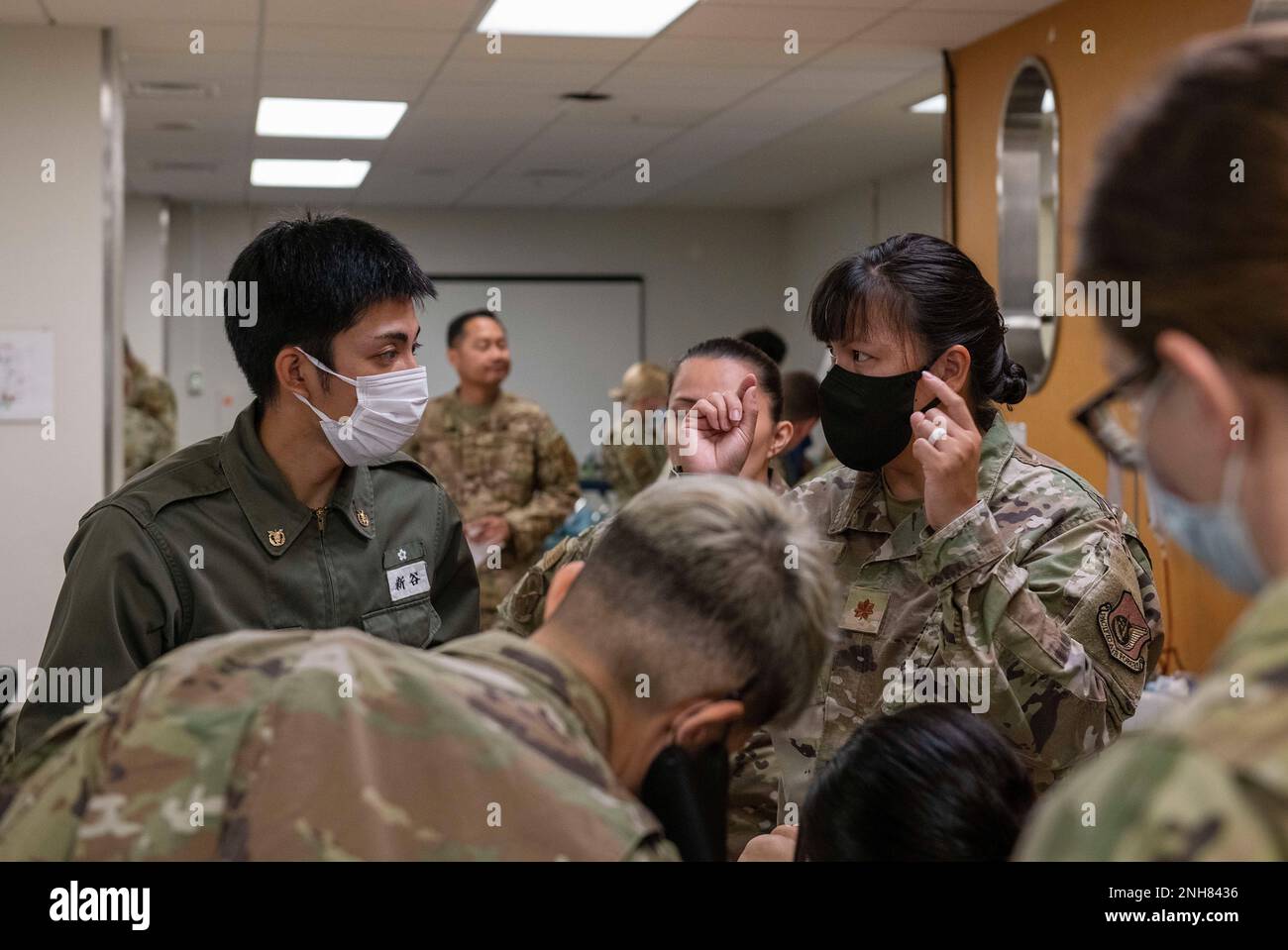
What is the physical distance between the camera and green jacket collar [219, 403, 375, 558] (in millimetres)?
2092

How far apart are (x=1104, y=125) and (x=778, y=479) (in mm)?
1968

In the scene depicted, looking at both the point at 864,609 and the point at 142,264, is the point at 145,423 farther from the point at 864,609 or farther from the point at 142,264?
the point at 864,609

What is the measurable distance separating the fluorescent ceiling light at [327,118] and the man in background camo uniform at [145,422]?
1.56 m

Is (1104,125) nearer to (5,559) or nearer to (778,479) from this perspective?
(778,479)

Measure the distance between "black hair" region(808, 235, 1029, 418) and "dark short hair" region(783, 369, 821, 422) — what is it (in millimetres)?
2745

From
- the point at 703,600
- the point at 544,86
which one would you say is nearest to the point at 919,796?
the point at 703,600

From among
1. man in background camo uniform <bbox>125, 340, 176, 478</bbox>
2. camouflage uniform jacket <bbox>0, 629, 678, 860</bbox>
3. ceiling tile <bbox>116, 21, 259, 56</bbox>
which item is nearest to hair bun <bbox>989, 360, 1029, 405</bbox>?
camouflage uniform jacket <bbox>0, 629, 678, 860</bbox>

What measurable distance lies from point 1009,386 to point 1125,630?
1.45ft

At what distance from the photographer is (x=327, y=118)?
299 inches

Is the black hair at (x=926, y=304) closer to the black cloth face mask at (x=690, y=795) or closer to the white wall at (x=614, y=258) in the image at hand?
the black cloth face mask at (x=690, y=795)

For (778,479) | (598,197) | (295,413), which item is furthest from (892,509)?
(598,197)

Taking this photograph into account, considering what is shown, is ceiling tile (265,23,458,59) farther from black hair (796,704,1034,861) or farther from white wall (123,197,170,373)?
white wall (123,197,170,373)

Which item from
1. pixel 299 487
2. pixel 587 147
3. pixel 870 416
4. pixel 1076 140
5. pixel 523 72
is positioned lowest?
pixel 299 487

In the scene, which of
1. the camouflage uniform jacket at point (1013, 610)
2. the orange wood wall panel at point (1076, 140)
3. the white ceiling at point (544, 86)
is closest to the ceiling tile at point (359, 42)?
the white ceiling at point (544, 86)
